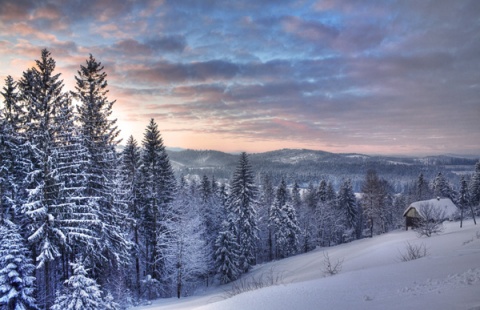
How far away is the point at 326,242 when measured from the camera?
202 feet

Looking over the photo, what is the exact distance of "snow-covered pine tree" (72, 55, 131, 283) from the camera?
2012cm

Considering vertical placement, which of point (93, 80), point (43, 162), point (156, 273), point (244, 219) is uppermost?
A: point (93, 80)

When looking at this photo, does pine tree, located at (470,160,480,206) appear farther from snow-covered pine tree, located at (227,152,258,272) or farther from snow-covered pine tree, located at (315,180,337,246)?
snow-covered pine tree, located at (227,152,258,272)

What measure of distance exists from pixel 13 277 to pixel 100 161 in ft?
29.6

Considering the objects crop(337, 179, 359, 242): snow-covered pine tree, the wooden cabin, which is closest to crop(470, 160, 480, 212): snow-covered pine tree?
the wooden cabin

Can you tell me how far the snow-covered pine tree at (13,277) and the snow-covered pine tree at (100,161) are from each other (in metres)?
4.73

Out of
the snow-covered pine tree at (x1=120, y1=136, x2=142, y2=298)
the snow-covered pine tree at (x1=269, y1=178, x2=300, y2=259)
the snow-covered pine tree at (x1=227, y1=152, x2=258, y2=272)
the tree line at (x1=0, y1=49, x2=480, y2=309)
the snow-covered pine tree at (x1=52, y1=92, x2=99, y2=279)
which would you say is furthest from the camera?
the snow-covered pine tree at (x1=269, y1=178, x2=300, y2=259)

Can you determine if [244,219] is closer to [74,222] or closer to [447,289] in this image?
[74,222]

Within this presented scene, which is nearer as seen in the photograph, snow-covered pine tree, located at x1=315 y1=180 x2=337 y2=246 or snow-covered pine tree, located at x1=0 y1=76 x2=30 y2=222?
snow-covered pine tree, located at x1=0 y1=76 x2=30 y2=222

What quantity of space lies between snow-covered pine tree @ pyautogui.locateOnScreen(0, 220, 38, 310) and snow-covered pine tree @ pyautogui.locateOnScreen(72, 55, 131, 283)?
4.73 meters

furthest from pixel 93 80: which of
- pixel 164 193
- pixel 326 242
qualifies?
pixel 326 242

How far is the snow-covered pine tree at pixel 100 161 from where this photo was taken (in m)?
20.1

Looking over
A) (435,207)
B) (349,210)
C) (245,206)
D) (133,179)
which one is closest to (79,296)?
(133,179)

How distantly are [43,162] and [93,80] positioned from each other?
296 inches
